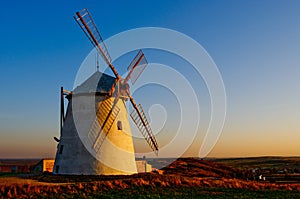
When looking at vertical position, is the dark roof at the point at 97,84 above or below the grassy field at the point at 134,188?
above

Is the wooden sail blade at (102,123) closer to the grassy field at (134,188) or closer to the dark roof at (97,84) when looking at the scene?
the dark roof at (97,84)

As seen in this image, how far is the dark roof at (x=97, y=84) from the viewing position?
22.8 meters

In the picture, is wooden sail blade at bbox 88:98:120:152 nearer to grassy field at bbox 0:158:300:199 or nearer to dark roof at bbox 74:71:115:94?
dark roof at bbox 74:71:115:94

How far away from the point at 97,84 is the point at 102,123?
3.06 metres

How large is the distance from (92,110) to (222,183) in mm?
10368

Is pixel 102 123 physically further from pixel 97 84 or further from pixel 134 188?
pixel 134 188

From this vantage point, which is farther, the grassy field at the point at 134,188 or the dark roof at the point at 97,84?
the dark roof at the point at 97,84

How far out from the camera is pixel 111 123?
2241cm

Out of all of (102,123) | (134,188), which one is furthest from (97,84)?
(134,188)

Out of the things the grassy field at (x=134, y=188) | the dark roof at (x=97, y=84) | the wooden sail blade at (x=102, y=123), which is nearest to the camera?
the grassy field at (x=134, y=188)

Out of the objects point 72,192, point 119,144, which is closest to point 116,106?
point 119,144

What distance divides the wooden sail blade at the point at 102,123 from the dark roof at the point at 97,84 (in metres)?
1.03

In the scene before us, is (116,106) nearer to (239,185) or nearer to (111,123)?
(111,123)

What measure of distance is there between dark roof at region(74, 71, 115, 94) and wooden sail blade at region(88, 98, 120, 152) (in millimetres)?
1034
